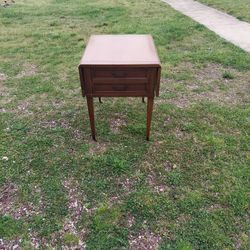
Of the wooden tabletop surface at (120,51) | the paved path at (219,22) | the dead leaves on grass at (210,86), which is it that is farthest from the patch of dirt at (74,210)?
the paved path at (219,22)

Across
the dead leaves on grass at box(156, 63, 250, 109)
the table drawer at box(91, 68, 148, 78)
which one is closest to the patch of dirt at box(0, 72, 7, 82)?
the dead leaves on grass at box(156, 63, 250, 109)

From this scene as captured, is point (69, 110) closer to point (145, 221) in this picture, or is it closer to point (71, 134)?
point (71, 134)

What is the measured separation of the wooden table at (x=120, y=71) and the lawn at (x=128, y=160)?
0.53 meters

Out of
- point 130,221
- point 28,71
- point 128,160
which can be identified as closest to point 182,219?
point 130,221

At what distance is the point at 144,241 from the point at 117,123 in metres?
1.48

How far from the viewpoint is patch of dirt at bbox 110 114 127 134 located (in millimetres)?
3266

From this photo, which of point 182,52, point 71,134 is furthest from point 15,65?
point 182,52

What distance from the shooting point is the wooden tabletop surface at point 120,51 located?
251cm

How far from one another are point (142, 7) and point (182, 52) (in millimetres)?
3575

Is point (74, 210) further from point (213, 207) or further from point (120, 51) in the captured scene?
point (120, 51)

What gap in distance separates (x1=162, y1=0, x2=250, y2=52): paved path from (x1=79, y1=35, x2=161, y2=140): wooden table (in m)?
3.23

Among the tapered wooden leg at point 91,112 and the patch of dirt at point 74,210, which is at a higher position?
the tapered wooden leg at point 91,112

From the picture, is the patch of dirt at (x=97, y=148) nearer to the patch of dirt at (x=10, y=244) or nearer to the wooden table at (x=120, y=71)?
the wooden table at (x=120, y=71)

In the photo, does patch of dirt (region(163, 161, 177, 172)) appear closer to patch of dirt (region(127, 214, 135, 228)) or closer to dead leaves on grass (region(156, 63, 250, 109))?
patch of dirt (region(127, 214, 135, 228))
